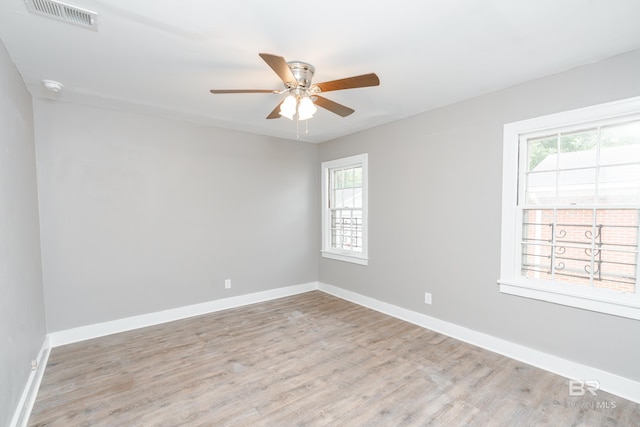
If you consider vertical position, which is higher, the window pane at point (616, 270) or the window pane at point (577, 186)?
the window pane at point (577, 186)

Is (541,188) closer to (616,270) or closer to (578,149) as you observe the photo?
(578,149)

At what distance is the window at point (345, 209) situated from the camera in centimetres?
427

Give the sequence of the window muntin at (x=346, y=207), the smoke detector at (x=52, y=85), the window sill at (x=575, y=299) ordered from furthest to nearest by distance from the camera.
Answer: the window muntin at (x=346, y=207), the smoke detector at (x=52, y=85), the window sill at (x=575, y=299)

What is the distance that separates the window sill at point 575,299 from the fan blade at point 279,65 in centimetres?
260

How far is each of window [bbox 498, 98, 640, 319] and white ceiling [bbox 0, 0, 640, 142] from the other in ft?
1.76

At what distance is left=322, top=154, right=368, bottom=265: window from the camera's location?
427 cm

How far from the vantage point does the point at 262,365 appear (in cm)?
264

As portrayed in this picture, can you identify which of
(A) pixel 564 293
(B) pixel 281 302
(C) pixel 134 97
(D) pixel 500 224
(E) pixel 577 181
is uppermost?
(C) pixel 134 97

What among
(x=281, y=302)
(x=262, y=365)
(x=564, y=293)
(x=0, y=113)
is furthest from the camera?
(x=281, y=302)

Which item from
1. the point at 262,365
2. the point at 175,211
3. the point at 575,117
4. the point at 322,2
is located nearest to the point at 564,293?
the point at 575,117

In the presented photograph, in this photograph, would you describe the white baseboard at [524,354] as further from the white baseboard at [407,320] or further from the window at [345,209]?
the window at [345,209]

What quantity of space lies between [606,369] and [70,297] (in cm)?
484

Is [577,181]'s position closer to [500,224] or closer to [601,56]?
[500,224]

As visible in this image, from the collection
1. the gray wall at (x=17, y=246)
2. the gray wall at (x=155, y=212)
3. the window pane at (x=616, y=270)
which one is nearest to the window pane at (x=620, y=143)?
the window pane at (x=616, y=270)
